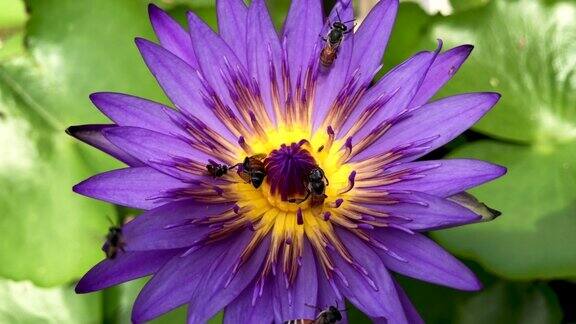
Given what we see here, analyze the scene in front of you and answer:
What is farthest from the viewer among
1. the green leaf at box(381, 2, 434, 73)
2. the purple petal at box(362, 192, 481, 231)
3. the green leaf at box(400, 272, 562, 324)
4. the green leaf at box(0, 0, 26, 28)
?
the green leaf at box(0, 0, 26, 28)

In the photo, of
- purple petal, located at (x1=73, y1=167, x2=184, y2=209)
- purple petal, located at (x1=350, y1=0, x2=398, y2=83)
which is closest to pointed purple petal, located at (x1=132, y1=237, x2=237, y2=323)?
purple petal, located at (x1=73, y1=167, x2=184, y2=209)

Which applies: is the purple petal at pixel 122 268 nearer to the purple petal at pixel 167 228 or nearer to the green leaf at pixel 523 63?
the purple petal at pixel 167 228

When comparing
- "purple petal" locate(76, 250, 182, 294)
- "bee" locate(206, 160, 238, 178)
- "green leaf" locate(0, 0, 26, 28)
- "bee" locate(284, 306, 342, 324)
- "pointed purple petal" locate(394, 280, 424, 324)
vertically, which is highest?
"green leaf" locate(0, 0, 26, 28)

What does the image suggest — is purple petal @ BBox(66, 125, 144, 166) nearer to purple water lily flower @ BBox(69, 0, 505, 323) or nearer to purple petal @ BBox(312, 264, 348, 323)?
purple water lily flower @ BBox(69, 0, 505, 323)

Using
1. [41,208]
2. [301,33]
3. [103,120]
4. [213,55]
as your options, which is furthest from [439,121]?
Answer: [41,208]

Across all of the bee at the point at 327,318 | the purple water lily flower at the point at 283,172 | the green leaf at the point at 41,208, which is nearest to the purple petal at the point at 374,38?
the purple water lily flower at the point at 283,172

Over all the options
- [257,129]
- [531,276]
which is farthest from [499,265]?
[257,129]
